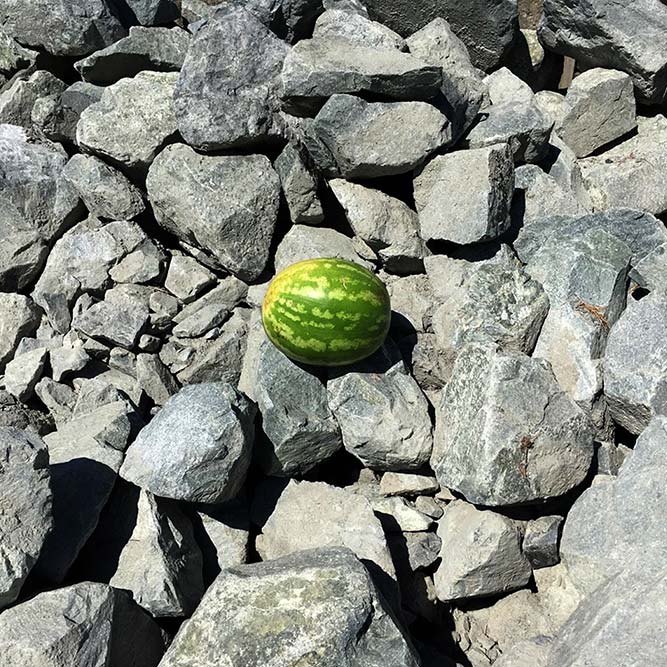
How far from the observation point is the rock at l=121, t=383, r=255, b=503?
11.1 ft

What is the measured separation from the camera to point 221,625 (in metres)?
2.93

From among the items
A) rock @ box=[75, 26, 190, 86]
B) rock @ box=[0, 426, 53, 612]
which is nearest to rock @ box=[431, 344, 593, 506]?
rock @ box=[0, 426, 53, 612]

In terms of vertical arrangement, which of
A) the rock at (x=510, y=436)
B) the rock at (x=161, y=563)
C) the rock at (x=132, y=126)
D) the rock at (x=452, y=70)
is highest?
the rock at (x=452, y=70)

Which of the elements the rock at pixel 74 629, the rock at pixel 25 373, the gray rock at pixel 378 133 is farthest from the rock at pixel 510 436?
the rock at pixel 25 373

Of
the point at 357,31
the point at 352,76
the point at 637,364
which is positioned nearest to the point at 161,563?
the point at 637,364

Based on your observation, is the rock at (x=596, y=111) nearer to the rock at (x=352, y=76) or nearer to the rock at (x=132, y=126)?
the rock at (x=352, y=76)

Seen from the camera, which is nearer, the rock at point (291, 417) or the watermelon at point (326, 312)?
the watermelon at point (326, 312)

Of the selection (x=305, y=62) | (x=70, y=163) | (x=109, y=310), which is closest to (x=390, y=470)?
(x=109, y=310)

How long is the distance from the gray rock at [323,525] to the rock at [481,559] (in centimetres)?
26

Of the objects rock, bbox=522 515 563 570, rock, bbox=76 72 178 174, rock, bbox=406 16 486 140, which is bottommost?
rock, bbox=522 515 563 570

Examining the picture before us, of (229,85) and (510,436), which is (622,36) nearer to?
(229,85)

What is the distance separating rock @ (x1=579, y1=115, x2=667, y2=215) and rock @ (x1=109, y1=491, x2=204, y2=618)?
291cm

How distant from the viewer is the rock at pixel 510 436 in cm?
348

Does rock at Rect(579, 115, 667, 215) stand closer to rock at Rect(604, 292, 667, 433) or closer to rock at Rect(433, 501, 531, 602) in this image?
rock at Rect(604, 292, 667, 433)
